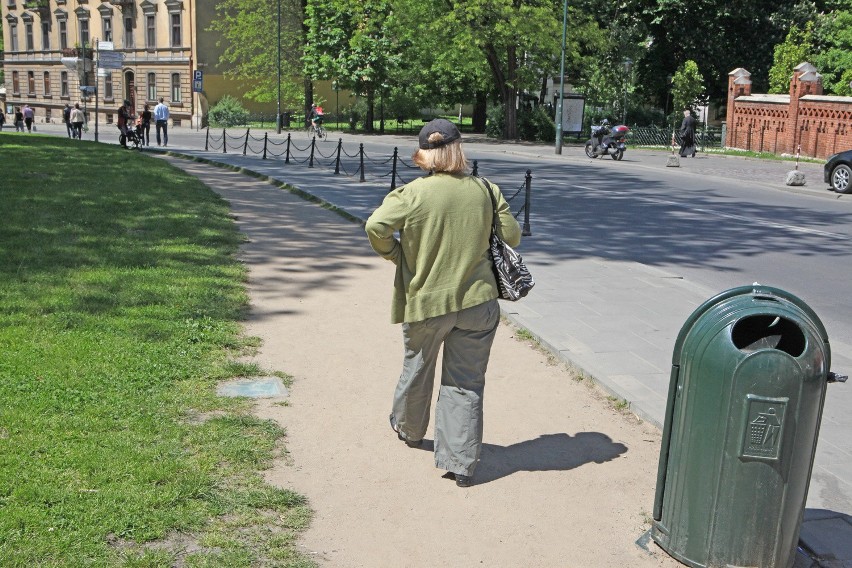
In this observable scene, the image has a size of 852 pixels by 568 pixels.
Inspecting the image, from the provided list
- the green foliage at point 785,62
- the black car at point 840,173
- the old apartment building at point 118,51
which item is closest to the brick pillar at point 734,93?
the green foliage at point 785,62

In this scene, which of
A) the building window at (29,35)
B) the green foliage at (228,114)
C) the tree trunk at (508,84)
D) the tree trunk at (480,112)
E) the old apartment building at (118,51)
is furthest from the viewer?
the building window at (29,35)

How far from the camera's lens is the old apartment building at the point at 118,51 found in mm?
59312

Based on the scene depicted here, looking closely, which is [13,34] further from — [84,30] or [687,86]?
[687,86]

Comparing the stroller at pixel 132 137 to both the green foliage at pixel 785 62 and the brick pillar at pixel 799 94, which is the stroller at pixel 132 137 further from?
the green foliage at pixel 785 62

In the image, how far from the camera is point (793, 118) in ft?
106

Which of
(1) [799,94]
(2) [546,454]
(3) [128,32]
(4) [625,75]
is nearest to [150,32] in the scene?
(3) [128,32]

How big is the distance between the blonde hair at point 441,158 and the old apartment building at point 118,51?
169ft

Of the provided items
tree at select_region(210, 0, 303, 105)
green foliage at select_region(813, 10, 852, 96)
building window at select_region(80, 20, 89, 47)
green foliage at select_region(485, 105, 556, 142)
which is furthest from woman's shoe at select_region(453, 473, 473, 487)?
building window at select_region(80, 20, 89, 47)

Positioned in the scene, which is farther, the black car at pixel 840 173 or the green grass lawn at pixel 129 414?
the black car at pixel 840 173

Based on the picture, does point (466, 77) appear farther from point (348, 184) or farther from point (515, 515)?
point (515, 515)

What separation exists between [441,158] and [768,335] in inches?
67.2

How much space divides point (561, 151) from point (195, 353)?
2819 centimetres

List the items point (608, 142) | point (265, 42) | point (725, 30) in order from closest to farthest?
point (608, 142) < point (725, 30) < point (265, 42)

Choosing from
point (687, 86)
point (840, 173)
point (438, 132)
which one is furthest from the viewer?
point (687, 86)
